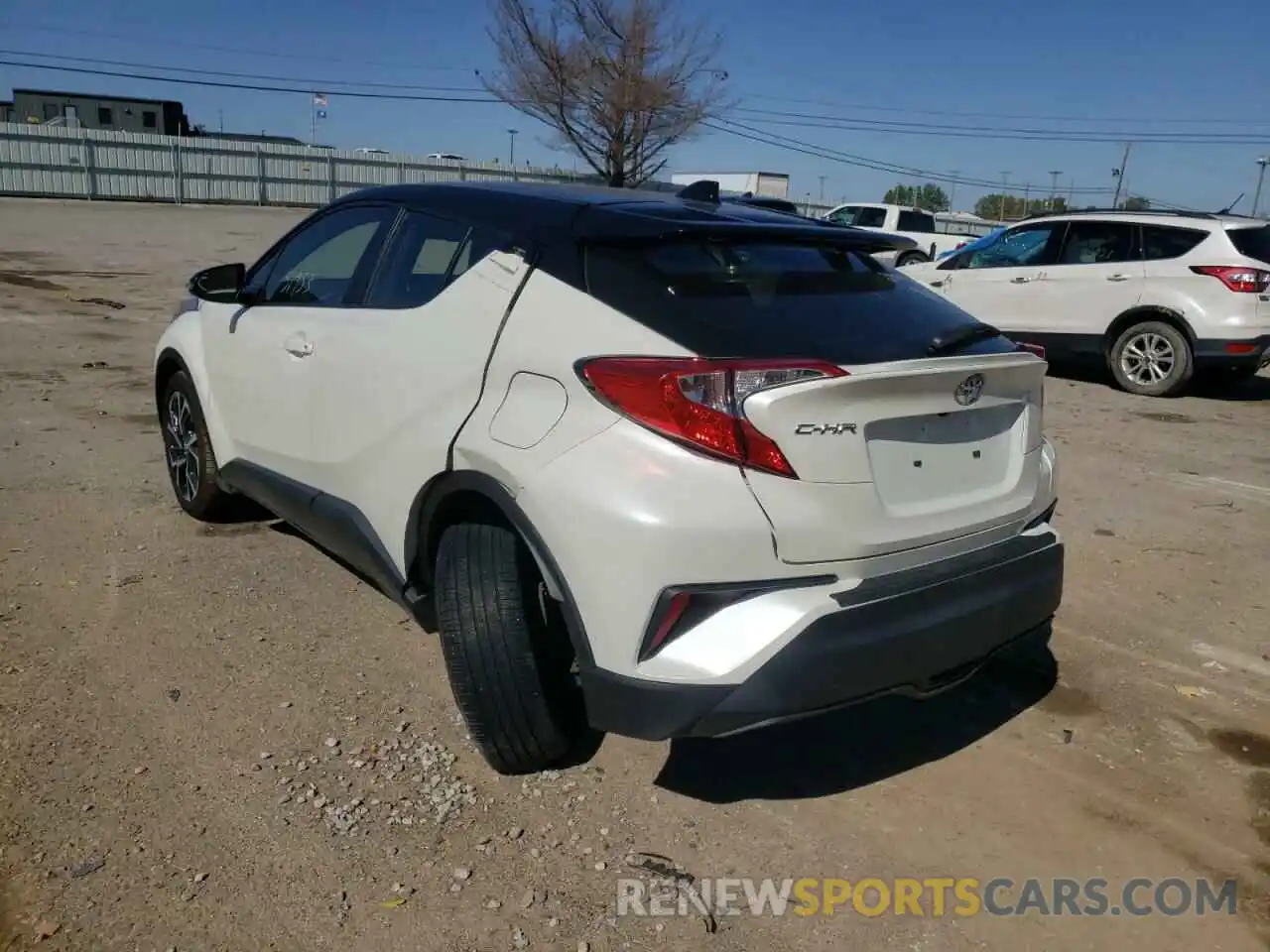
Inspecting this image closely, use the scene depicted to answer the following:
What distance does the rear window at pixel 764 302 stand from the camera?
256cm

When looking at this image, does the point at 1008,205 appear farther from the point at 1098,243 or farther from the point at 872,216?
the point at 1098,243

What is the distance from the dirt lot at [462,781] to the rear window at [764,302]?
1.29 meters

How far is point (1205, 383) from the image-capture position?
11.1 metres

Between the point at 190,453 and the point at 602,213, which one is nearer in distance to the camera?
the point at 602,213

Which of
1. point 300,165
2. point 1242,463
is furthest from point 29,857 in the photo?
point 300,165

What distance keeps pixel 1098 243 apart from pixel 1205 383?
205 centimetres

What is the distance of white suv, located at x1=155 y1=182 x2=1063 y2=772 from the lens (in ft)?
7.93

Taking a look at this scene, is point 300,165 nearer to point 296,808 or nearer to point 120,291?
point 120,291

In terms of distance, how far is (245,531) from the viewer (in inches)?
193

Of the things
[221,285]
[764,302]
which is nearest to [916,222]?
[221,285]

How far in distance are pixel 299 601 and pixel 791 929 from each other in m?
2.44

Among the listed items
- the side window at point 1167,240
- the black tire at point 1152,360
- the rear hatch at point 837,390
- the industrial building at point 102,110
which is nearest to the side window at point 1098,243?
the side window at point 1167,240

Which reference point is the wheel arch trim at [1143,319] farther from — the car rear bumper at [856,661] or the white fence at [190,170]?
the white fence at [190,170]

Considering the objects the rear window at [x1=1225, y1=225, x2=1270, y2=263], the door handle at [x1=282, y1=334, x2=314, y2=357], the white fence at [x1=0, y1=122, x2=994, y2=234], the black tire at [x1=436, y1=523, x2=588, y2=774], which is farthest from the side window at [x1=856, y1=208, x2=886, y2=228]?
the black tire at [x1=436, y1=523, x2=588, y2=774]
